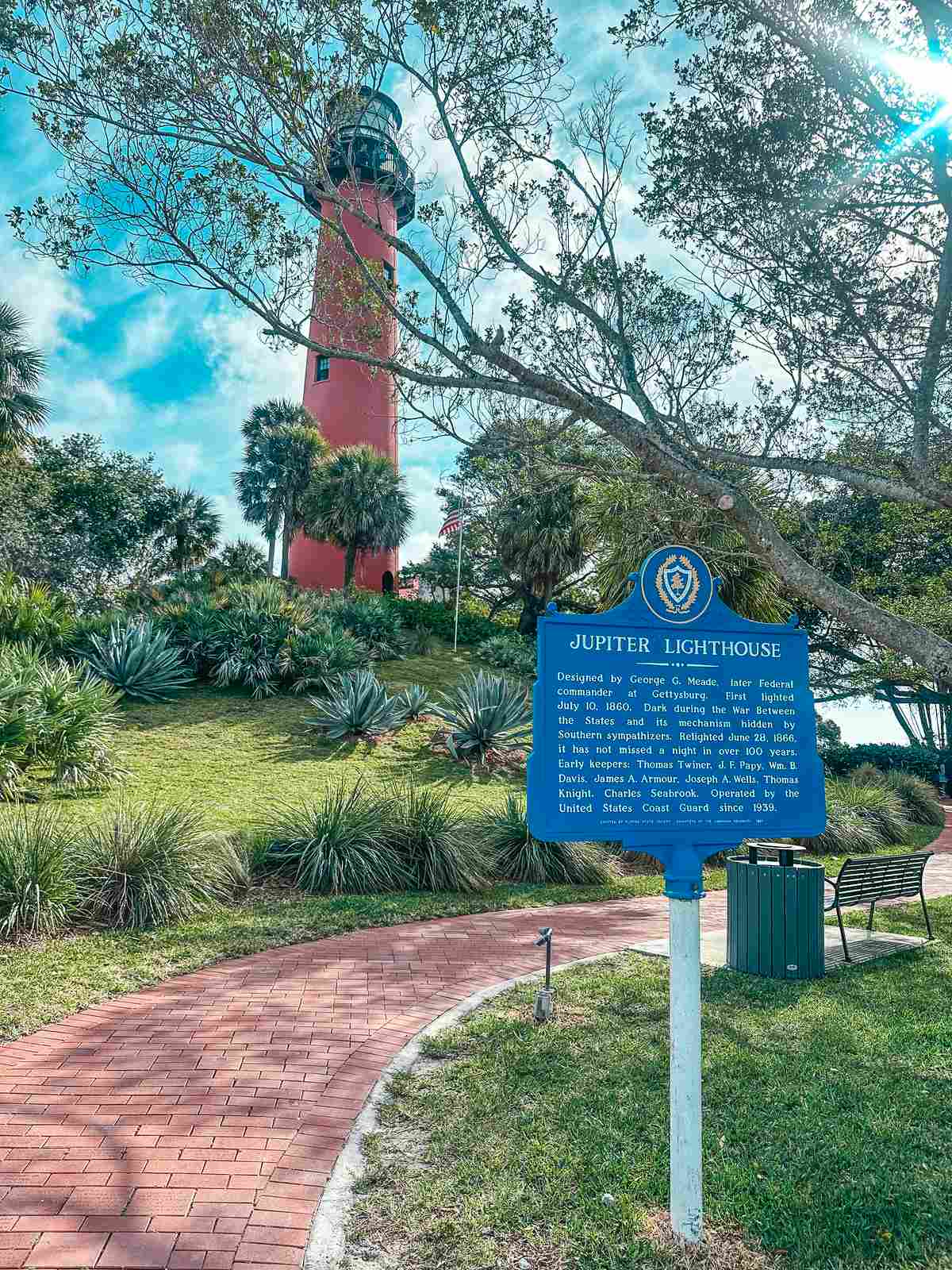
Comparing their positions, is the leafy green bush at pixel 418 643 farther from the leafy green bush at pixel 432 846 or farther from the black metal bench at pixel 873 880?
the black metal bench at pixel 873 880

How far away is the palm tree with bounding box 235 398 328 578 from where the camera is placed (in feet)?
126

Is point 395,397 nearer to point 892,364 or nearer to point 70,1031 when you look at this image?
point 892,364

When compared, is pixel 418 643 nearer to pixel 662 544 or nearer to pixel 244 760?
pixel 244 760

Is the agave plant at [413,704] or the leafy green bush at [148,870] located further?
the agave plant at [413,704]

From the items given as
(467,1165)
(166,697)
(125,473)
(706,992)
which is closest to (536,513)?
(166,697)

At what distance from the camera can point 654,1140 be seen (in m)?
3.90

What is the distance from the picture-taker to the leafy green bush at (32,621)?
16.7 metres

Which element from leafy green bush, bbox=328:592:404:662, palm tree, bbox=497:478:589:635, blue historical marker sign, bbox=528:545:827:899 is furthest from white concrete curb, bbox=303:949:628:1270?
palm tree, bbox=497:478:589:635

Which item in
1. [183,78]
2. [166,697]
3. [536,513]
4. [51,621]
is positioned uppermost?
[536,513]

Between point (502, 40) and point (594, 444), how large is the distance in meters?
4.90

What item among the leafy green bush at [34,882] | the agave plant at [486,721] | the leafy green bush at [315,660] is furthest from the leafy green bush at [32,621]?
the leafy green bush at [34,882]

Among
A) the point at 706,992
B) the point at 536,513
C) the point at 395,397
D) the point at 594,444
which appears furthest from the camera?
the point at 536,513

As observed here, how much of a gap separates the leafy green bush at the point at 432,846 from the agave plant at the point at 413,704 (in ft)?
21.9

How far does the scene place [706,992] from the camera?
6.21 metres
